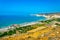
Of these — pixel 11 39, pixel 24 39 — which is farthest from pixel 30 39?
pixel 11 39

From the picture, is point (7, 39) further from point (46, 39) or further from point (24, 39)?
point (46, 39)

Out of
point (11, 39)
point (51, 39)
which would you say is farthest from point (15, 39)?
point (51, 39)

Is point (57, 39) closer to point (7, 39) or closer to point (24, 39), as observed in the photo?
point (24, 39)

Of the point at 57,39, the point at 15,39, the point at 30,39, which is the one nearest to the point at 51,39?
the point at 57,39

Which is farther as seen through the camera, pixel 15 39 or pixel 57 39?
pixel 15 39

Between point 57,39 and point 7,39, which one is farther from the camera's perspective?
point 7,39

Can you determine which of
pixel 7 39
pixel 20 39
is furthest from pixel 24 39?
pixel 7 39

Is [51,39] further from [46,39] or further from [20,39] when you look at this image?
[20,39]
